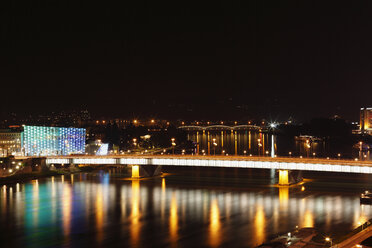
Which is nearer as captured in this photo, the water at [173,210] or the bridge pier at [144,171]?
the water at [173,210]

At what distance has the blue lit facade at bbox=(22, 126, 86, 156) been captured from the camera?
115 ft

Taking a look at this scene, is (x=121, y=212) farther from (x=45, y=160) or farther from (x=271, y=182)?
(x=45, y=160)

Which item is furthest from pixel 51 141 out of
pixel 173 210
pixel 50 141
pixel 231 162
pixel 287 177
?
pixel 173 210

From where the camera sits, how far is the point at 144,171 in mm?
28391

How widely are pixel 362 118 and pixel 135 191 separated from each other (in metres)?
75.3

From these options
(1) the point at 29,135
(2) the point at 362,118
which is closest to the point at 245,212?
(1) the point at 29,135

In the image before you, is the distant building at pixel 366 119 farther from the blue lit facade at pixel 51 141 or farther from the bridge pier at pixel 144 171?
the bridge pier at pixel 144 171

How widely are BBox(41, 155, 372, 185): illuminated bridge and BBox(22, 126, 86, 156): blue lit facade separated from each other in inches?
202

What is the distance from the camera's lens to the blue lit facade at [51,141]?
115ft

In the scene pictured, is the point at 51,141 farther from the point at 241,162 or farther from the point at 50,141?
the point at 241,162

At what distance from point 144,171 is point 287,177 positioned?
7.85 metres

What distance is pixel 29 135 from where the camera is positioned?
35.2 meters

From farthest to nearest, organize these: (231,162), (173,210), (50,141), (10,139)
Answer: (10,139) < (50,141) < (231,162) < (173,210)

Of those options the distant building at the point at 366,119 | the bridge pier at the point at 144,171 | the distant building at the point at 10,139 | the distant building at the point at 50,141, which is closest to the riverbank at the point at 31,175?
the distant building at the point at 50,141
